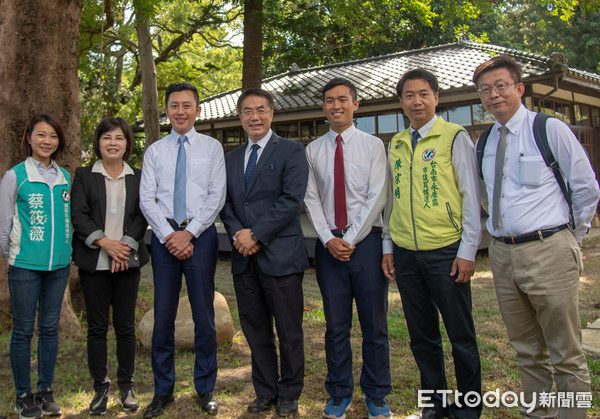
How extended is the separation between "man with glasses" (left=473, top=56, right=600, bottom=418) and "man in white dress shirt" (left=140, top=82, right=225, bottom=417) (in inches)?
71.5

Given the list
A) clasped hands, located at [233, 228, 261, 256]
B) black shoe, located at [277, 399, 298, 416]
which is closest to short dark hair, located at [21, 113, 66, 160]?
clasped hands, located at [233, 228, 261, 256]

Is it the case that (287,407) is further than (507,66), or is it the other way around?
(287,407)

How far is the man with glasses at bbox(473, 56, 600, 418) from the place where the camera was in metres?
2.58

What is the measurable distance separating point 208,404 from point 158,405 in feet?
1.10

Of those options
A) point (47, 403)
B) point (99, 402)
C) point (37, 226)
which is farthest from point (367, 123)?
point (47, 403)

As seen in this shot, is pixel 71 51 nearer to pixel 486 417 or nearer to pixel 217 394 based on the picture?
pixel 217 394

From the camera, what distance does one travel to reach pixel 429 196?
296 cm

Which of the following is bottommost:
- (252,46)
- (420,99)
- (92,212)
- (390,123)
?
(92,212)

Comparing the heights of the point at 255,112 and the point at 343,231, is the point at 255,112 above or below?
above

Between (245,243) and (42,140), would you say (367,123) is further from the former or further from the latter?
(42,140)

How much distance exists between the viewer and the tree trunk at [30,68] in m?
4.55

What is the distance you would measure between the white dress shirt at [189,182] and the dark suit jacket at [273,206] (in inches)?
4.5

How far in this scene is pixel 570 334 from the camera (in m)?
2.57

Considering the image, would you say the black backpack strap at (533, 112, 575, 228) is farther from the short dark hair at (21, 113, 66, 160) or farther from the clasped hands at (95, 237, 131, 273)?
the short dark hair at (21, 113, 66, 160)
